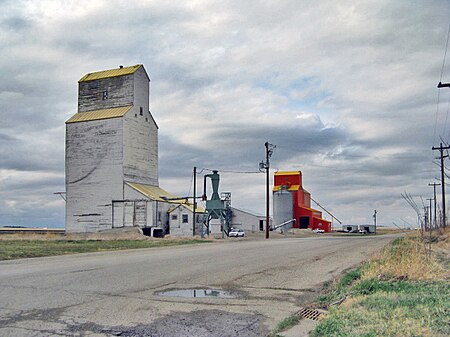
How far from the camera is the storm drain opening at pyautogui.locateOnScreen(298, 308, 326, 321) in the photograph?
26.0ft

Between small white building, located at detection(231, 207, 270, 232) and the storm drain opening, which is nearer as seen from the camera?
the storm drain opening

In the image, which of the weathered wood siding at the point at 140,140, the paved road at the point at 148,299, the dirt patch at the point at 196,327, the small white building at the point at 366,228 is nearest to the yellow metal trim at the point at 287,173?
the small white building at the point at 366,228

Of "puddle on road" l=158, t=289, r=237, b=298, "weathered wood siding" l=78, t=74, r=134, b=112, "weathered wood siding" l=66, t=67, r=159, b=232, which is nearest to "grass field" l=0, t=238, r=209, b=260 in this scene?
"puddle on road" l=158, t=289, r=237, b=298

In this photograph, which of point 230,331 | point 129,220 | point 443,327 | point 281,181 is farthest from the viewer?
point 281,181

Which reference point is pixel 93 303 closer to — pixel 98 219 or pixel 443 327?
pixel 443 327

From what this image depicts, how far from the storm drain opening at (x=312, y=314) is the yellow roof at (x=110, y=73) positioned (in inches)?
2152

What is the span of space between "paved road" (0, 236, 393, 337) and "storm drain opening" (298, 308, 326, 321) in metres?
0.23

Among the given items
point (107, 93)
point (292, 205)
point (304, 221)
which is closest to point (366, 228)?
point (304, 221)

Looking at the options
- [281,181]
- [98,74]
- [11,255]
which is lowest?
[11,255]

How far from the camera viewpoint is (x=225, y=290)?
1090cm

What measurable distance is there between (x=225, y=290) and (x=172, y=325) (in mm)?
3645

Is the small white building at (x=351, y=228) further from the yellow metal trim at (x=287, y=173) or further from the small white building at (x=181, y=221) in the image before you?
the small white building at (x=181, y=221)

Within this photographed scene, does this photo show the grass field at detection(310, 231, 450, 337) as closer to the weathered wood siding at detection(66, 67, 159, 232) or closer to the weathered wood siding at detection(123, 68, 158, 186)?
the weathered wood siding at detection(66, 67, 159, 232)

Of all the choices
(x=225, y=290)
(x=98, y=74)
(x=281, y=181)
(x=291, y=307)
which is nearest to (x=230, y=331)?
(x=291, y=307)
